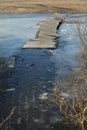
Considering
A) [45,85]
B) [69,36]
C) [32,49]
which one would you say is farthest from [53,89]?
[69,36]

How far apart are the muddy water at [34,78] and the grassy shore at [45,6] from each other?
540 inches

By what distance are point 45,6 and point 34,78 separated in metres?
23.0

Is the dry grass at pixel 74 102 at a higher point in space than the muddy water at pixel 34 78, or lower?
higher

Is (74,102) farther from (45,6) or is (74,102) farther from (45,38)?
(45,6)

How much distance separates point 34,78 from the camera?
408 inches

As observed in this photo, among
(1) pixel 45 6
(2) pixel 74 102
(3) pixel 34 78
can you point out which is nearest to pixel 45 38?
(3) pixel 34 78

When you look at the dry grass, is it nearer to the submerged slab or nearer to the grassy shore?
the submerged slab

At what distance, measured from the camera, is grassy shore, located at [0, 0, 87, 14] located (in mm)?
30750

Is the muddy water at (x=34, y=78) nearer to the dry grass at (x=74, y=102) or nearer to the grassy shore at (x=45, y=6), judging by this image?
the dry grass at (x=74, y=102)

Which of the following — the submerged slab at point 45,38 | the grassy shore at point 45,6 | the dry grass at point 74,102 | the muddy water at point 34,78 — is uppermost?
the dry grass at point 74,102

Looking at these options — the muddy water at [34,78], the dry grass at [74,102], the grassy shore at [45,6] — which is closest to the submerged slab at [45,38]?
the muddy water at [34,78]

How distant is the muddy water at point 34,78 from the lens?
295 inches

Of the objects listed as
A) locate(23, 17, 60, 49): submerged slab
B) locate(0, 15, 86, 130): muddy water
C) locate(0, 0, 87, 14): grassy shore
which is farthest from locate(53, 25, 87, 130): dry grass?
locate(0, 0, 87, 14): grassy shore

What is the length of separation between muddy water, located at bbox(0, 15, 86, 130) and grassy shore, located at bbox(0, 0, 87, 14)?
45.0ft
